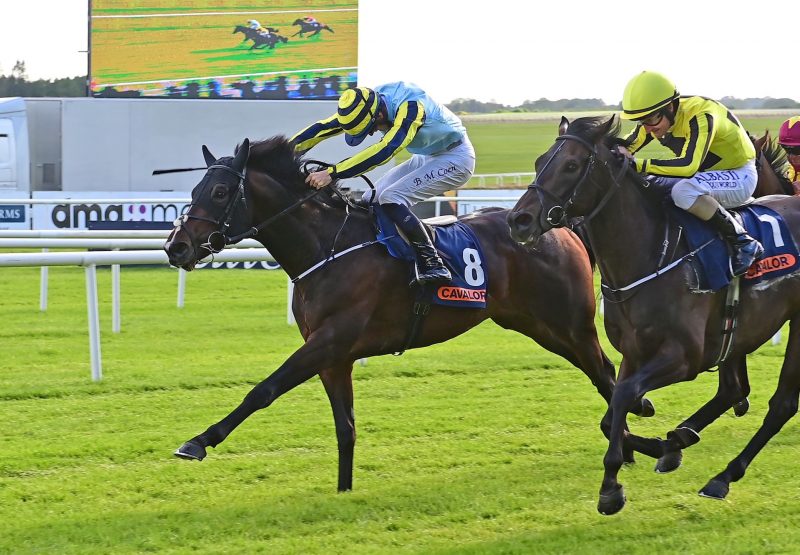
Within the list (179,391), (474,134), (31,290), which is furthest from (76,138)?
(474,134)

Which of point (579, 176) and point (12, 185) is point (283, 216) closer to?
point (579, 176)

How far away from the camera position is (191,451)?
14.8 feet

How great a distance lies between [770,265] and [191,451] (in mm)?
2603

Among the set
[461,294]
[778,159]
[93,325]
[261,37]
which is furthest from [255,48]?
[461,294]

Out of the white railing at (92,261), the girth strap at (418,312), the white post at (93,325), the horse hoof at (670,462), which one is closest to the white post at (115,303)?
the white railing at (92,261)

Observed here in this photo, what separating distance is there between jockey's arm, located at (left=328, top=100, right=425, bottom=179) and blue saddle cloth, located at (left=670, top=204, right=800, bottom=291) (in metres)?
1.30

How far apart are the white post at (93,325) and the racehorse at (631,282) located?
139 inches

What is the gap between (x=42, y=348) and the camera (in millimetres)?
9031

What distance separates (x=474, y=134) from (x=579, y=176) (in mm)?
69769

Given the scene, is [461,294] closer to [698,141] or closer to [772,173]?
[698,141]

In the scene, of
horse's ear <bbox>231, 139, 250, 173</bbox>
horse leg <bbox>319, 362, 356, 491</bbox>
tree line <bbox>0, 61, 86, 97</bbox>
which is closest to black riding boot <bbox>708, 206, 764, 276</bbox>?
horse leg <bbox>319, 362, 356, 491</bbox>

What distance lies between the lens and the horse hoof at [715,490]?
191 inches

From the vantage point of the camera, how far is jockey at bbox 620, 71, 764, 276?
4820mm

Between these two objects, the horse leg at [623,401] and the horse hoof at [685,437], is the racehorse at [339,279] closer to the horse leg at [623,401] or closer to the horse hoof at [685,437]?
the horse hoof at [685,437]
